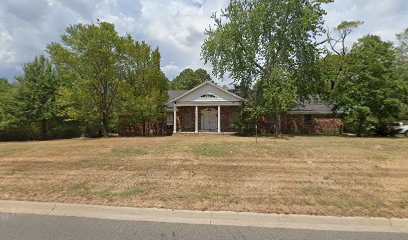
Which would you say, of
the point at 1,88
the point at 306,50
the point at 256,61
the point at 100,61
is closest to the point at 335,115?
the point at 306,50

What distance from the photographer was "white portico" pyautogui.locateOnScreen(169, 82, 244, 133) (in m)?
24.0

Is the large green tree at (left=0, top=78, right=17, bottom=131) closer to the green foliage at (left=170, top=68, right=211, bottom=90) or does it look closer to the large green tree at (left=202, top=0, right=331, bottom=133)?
the large green tree at (left=202, top=0, right=331, bottom=133)

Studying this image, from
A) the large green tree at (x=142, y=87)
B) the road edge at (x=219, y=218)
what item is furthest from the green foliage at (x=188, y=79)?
the road edge at (x=219, y=218)

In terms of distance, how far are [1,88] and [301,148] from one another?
28526 mm

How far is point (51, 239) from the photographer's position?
13.6ft

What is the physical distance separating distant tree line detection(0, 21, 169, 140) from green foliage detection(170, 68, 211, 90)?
34485mm

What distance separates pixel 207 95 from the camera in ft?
80.0

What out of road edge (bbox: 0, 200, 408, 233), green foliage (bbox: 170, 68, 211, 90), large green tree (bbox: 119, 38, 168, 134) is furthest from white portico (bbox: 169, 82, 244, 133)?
green foliage (bbox: 170, 68, 211, 90)

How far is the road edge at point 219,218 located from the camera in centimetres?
462

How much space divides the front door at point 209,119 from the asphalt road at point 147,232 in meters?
21.4

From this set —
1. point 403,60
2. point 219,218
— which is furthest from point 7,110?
point 403,60

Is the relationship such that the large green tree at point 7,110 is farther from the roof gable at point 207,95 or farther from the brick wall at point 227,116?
the brick wall at point 227,116

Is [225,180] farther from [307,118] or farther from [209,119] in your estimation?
[307,118]

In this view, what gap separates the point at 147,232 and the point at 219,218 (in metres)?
1.32
